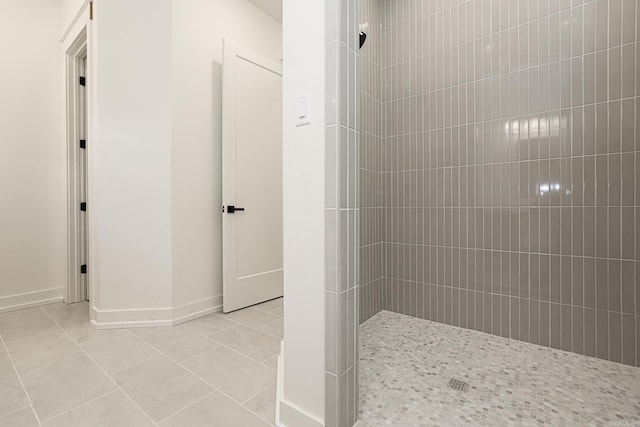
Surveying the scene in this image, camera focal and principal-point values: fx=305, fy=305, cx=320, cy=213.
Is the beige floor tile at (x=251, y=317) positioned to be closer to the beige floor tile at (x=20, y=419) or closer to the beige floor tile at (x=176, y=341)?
the beige floor tile at (x=176, y=341)

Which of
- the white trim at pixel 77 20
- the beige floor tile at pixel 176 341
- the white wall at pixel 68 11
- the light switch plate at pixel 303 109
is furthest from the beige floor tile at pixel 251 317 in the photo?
the white wall at pixel 68 11

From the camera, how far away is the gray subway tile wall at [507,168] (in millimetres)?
1684

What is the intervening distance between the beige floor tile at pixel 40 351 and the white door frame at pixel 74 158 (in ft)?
2.82

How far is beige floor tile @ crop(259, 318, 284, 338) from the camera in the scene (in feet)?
6.92

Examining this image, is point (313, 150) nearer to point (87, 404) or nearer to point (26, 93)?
point (87, 404)

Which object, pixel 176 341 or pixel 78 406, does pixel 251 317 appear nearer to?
pixel 176 341

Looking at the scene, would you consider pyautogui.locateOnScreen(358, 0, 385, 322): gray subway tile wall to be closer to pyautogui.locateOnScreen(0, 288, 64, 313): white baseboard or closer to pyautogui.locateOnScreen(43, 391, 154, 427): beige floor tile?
pyautogui.locateOnScreen(43, 391, 154, 427): beige floor tile

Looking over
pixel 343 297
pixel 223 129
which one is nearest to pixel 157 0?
pixel 223 129

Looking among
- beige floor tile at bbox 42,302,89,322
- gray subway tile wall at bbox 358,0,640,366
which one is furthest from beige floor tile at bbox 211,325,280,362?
beige floor tile at bbox 42,302,89,322

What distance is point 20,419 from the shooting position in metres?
1.25

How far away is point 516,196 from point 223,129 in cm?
221

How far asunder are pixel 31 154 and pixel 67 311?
4.64 ft

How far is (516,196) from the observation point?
197cm

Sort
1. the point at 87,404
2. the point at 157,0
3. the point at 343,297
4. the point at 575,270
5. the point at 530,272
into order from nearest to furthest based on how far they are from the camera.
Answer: the point at 343,297, the point at 87,404, the point at 575,270, the point at 530,272, the point at 157,0
